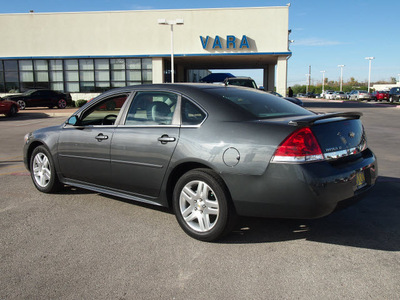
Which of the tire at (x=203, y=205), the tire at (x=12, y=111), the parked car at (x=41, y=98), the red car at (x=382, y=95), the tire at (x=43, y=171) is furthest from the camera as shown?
the red car at (x=382, y=95)

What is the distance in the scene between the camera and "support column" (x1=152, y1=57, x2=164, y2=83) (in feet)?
99.0

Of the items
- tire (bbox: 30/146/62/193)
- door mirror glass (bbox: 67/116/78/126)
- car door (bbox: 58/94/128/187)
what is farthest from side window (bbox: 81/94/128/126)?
tire (bbox: 30/146/62/193)

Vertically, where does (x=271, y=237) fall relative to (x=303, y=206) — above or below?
below

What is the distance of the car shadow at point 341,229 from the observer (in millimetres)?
3779

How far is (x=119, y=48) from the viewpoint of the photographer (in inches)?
1184

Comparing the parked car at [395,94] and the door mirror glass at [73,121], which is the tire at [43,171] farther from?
the parked car at [395,94]

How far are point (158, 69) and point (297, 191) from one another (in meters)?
28.3

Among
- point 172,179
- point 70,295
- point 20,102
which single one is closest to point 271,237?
point 172,179

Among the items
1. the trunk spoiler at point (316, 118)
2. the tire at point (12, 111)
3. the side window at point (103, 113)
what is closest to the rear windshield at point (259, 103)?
the trunk spoiler at point (316, 118)

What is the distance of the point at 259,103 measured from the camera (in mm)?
4207

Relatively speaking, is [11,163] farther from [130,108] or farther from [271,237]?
[271,237]

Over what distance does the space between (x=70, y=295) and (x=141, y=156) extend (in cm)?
172

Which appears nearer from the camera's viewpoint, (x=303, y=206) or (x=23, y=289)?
(x=23, y=289)

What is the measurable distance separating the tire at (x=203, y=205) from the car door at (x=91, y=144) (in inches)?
46.1
